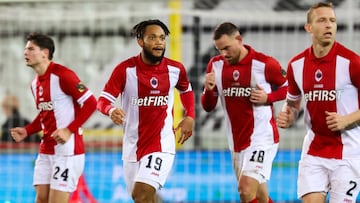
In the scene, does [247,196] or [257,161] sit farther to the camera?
[257,161]

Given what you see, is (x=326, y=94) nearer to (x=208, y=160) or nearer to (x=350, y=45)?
(x=350, y=45)

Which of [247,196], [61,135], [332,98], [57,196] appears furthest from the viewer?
[57,196]

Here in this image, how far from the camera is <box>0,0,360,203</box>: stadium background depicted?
11.2 meters

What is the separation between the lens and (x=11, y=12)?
11750 millimetres

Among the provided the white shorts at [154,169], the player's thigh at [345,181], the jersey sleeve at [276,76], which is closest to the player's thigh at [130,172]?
the white shorts at [154,169]

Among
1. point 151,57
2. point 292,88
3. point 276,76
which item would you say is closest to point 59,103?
point 151,57

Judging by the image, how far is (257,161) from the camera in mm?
7824

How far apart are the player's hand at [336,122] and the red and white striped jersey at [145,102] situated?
1645 millimetres

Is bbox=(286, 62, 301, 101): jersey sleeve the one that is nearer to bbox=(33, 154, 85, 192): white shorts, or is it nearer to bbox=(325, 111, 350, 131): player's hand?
bbox=(325, 111, 350, 131): player's hand

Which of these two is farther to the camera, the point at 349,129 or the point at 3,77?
the point at 3,77

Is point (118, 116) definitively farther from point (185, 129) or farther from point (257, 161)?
point (257, 161)

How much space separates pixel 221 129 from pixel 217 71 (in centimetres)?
533

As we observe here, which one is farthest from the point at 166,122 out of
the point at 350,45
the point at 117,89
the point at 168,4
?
the point at 168,4

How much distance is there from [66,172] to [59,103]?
2.12 feet
